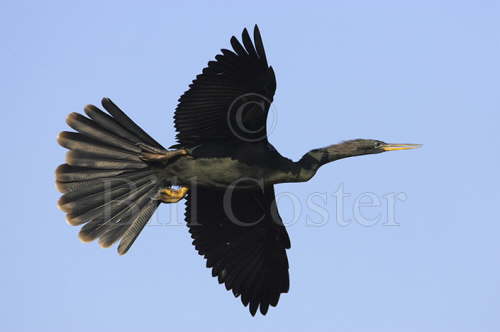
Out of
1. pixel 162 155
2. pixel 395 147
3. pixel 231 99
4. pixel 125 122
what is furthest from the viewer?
pixel 395 147

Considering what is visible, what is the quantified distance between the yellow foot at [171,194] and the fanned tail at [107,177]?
0.07 meters

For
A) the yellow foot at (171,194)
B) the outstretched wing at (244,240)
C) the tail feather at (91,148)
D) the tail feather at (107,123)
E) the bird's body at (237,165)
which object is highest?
the tail feather at (107,123)

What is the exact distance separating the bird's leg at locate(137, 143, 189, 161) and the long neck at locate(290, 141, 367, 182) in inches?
45.2

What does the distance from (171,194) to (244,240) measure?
3.49 feet

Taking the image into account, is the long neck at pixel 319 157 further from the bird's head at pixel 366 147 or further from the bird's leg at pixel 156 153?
the bird's leg at pixel 156 153

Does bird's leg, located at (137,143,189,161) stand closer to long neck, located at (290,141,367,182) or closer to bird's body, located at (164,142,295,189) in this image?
bird's body, located at (164,142,295,189)

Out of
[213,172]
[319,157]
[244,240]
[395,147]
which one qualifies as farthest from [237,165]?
[395,147]

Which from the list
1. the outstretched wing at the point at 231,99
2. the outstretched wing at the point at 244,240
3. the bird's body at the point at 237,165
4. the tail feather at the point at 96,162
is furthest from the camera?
the outstretched wing at the point at 244,240

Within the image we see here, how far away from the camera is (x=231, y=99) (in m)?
10.3

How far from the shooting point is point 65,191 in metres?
10.8

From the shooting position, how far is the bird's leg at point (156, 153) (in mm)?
10469

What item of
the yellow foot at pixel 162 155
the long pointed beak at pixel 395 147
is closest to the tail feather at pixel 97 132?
the yellow foot at pixel 162 155

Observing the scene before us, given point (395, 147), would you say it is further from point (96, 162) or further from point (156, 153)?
point (96, 162)

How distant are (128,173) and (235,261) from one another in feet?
5.08
